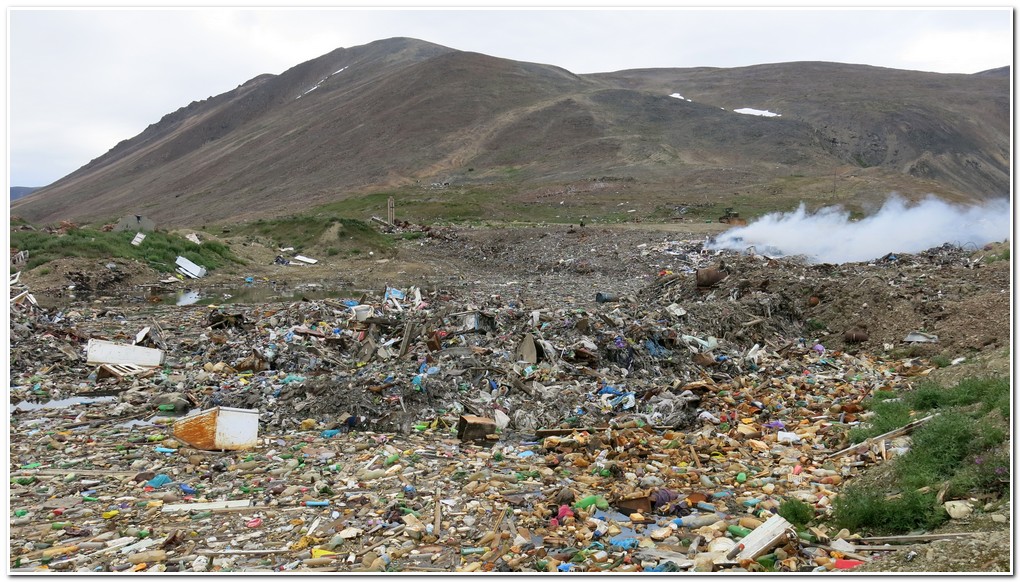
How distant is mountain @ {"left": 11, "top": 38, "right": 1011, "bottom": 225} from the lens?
42.4 meters

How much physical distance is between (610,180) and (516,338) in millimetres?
34390

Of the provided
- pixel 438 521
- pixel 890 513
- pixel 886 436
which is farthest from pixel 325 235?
pixel 890 513

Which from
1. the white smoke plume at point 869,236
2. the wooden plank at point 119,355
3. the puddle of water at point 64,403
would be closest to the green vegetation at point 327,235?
the white smoke plume at point 869,236

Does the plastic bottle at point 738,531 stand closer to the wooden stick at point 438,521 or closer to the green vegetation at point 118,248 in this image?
the wooden stick at point 438,521

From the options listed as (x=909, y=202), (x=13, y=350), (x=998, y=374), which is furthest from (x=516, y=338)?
(x=909, y=202)

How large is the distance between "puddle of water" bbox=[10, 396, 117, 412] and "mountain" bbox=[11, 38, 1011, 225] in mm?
28591

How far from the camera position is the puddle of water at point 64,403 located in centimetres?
702

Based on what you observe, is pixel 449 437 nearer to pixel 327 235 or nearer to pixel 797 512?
pixel 797 512

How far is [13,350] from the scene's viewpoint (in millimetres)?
8352

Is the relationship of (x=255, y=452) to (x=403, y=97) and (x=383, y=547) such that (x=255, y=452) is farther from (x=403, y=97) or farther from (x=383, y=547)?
(x=403, y=97)

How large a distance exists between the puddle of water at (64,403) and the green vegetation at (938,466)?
726 centimetres

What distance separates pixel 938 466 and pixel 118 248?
748 inches

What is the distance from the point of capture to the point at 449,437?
5.91 m

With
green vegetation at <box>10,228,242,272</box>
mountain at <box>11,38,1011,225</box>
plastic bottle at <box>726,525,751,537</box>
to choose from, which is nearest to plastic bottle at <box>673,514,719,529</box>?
plastic bottle at <box>726,525,751,537</box>
